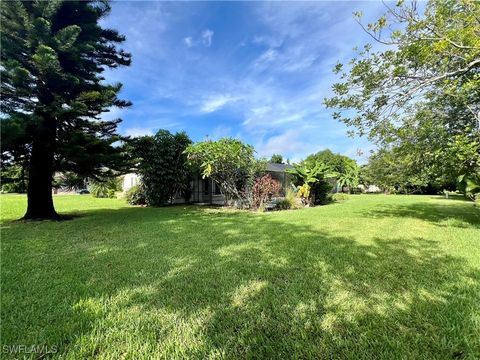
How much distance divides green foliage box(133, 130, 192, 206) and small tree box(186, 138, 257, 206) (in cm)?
241

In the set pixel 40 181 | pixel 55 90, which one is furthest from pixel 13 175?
pixel 55 90

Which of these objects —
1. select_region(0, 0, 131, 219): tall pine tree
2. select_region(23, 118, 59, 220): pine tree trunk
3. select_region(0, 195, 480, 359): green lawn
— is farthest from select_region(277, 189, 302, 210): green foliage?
select_region(23, 118, 59, 220): pine tree trunk

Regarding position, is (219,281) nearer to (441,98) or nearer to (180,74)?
(441,98)

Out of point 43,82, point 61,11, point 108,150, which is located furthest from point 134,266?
point 61,11

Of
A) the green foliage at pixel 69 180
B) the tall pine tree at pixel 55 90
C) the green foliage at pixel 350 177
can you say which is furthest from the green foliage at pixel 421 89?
the green foliage at pixel 350 177

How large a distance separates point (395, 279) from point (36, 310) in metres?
4.68

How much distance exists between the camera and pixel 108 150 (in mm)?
10438

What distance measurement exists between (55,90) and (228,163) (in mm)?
7915

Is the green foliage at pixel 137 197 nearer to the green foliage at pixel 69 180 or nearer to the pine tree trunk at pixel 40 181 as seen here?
the green foliage at pixel 69 180

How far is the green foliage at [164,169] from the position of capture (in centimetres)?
1578

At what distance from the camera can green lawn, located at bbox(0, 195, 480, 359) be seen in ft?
7.26

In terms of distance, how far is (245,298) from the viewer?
120 inches

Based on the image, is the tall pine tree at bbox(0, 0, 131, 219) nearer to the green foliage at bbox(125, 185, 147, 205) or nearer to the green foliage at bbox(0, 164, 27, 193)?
the green foliage at bbox(0, 164, 27, 193)

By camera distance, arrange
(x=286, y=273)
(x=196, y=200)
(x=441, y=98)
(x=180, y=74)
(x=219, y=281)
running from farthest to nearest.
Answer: (x=196, y=200) → (x=180, y=74) → (x=441, y=98) → (x=286, y=273) → (x=219, y=281)
